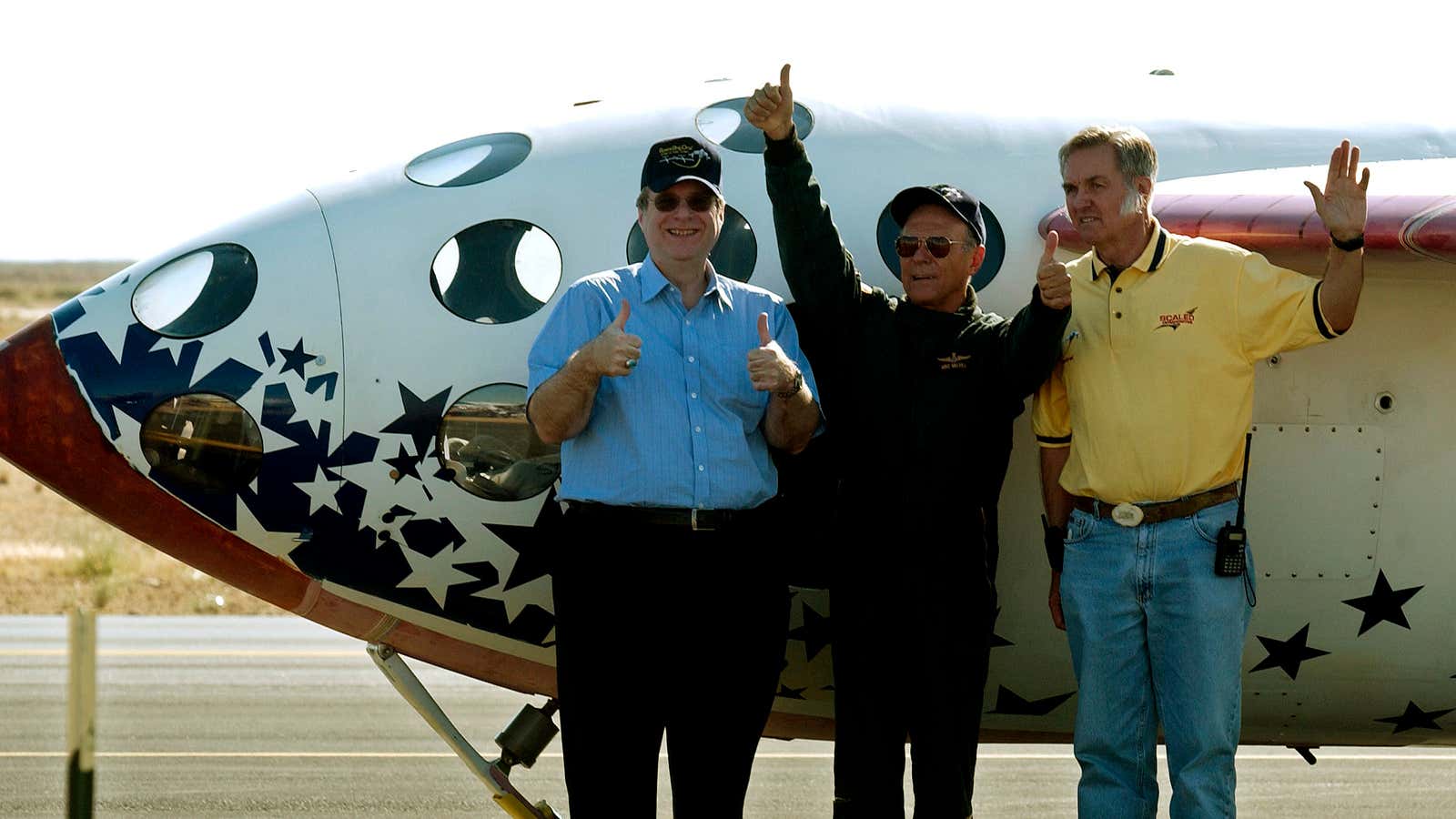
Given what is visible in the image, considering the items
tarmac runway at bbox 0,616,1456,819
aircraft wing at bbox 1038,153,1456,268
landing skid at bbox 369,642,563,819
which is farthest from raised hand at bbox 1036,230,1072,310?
tarmac runway at bbox 0,616,1456,819

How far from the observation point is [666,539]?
4488 millimetres

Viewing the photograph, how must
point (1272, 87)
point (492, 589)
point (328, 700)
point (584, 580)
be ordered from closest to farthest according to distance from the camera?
point (584, 580) < point (492, 589) < point (1272, 87) < point (328, 700)

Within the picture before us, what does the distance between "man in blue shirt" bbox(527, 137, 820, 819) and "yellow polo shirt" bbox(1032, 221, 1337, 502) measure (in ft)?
2.74

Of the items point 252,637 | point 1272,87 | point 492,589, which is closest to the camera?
point 492,589

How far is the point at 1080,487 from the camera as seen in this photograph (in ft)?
15.6

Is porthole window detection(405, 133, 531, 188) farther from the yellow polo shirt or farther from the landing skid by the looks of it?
the yellow polo shirt

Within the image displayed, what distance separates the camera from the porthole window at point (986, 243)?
5.22m

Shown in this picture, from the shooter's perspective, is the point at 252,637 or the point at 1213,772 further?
the point at 252,637

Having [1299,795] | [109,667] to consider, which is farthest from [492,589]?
[109,667]

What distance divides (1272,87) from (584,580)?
3.16 meters

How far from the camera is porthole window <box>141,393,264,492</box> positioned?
5.06m

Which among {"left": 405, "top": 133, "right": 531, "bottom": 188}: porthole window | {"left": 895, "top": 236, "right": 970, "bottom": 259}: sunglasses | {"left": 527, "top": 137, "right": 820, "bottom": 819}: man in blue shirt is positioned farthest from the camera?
{"left": 405, "top": 133, "right": 531, "bottom": 188}: porthole window

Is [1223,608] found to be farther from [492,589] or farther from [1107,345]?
[492,589]

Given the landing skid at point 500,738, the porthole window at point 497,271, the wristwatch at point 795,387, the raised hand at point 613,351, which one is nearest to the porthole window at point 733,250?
the porthole window at point 497,271
